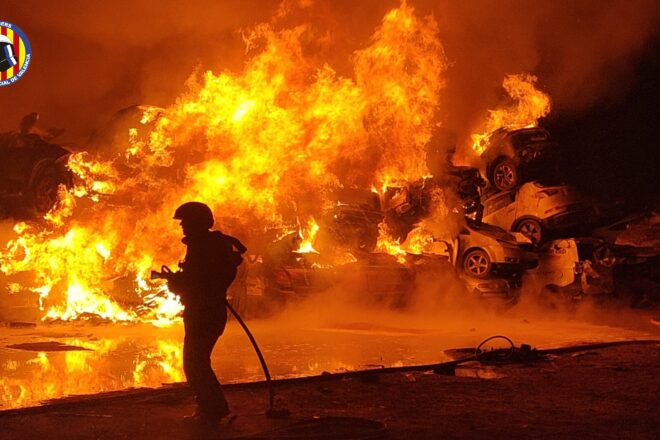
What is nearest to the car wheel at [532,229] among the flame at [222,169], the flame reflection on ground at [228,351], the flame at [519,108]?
the flame reflection on ground at [228,351]

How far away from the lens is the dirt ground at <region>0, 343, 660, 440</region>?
16.6ft

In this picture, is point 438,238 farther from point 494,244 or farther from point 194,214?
point 194,214

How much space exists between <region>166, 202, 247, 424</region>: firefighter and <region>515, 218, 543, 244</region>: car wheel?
1218 centimetres

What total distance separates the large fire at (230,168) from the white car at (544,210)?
2979 millimetres

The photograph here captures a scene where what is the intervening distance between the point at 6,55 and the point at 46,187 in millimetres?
4198

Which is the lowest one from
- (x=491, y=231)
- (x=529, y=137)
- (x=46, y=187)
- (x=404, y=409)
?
(x=404, y=409)

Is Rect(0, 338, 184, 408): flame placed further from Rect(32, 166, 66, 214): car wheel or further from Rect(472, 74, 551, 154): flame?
Rect(472, 74, 551, 154): flame

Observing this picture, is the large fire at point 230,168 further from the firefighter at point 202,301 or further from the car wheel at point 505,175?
the firefighter at point 202,301

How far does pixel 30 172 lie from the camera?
617 inches

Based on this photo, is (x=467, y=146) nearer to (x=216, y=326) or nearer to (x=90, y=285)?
(x=90, y=285)

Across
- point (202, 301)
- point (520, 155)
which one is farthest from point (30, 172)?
point (520, 155)

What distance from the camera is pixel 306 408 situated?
5.99m

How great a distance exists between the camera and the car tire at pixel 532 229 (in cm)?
1652

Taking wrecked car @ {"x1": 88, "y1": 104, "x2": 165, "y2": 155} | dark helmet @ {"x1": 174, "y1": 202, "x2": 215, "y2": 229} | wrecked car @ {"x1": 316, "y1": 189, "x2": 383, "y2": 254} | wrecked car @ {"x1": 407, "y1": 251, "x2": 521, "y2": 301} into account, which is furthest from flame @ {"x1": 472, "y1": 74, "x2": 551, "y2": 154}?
dark helmet @ {"x1": 174, "y1": 202, "x2": 215, "y2": 229}
